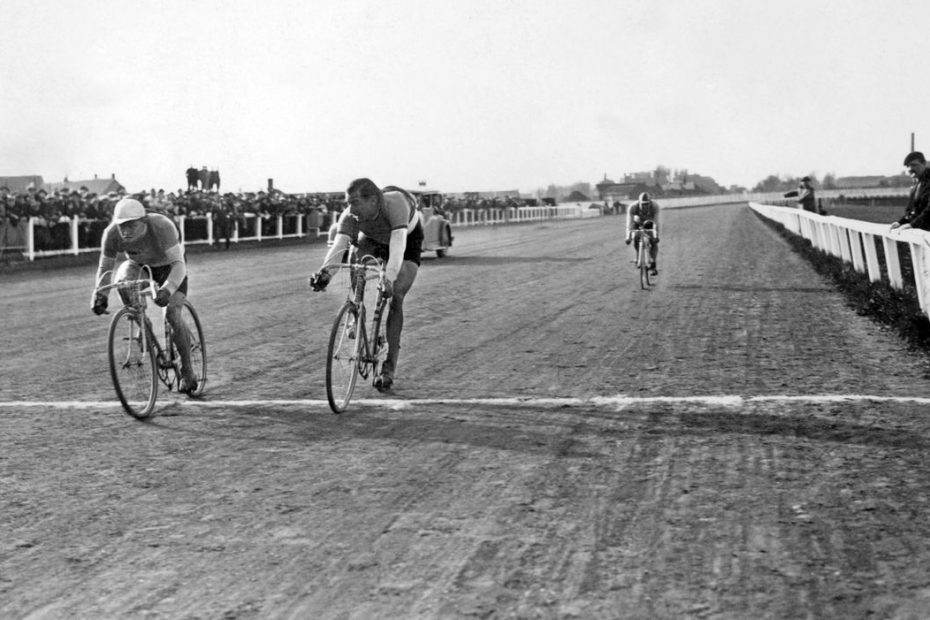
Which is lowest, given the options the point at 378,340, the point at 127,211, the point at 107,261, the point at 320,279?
the point at 378,340

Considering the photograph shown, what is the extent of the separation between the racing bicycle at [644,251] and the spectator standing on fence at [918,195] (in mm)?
5110

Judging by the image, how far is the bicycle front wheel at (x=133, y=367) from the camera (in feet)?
24.9

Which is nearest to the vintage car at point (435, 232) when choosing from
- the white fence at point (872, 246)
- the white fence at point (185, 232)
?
the white fence at point (185, 232)

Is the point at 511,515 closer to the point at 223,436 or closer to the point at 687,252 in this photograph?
the point at 223,436

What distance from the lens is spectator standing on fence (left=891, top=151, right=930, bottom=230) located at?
12258mm

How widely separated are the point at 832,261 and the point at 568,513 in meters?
17.3

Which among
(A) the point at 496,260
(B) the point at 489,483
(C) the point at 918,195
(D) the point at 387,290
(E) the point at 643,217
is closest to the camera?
(B) the point at 489,483

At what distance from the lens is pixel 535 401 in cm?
812

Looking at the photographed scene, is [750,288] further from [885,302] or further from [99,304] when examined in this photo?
[99,304]

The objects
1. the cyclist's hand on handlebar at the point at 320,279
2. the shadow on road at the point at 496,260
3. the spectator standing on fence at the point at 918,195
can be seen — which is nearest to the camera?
the cyclist's hand on handlebar at the point at 320,279

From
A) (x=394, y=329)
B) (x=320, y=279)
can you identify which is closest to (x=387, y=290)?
(x=394, y=329)

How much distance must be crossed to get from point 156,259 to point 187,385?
0.90m

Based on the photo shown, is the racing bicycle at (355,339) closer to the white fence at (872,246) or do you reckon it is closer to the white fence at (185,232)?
the white fence at (872,246)

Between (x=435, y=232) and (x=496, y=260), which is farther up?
(x=435, y=232)
